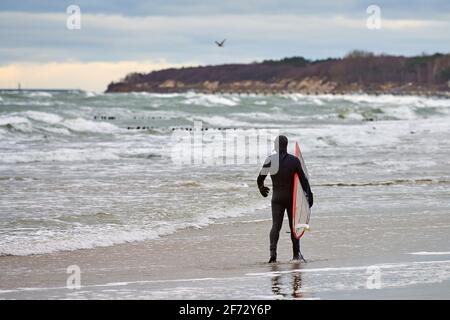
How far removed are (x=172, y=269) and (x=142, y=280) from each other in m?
0.80

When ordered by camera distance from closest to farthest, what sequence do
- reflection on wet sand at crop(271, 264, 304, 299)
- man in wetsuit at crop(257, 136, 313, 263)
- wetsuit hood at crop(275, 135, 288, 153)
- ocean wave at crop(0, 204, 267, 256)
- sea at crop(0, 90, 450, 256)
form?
1. reflection on wet sand at crop(271, 264, 304, 299)
2. wetsuit hood at crop(275, 135, 288, 153)
3. man in wetsuit at crop(257, 136, 313, 263)
4. ocean wave at crop(0, 204, 267, 256)
5. sea at crop(0, 90, 450, 256)

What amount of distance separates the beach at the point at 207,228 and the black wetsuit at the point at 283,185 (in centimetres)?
27

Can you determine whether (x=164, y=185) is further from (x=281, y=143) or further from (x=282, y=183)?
(x=281, y=143)

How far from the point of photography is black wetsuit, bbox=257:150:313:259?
427 inches

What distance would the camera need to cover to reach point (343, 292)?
344 inches

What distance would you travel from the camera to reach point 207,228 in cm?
1369

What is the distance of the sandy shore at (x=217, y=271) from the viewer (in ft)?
29.0

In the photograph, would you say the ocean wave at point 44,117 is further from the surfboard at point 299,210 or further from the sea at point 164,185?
the surfboard at point 299,210

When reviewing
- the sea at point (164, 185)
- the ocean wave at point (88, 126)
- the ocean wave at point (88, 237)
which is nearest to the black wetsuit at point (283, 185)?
the sea at point (164, 185)

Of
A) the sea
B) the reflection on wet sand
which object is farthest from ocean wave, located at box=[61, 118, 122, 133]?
the reflection on wet sand

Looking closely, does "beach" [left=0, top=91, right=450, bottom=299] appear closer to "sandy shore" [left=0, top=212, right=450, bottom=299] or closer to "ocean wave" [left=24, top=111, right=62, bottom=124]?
"sandy shore" [left=0, top=212, right=450, bottom=299]

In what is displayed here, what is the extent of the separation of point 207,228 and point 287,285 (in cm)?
458

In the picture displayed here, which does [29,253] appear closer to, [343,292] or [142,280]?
[142,280]

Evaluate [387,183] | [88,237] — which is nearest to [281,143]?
[88,237]
